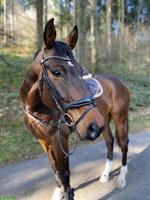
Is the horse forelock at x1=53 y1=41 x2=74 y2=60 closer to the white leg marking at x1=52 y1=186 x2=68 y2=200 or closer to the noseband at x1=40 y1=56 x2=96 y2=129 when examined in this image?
the noseband at x1=40 y1=56 x2=96 y2=129

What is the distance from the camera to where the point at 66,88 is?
2.78m

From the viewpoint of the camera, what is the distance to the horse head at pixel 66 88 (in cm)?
260

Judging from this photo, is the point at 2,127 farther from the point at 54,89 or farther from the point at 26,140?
the point at 54,89

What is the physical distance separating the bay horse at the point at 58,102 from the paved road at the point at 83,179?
30 centimetres

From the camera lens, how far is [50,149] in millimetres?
3934

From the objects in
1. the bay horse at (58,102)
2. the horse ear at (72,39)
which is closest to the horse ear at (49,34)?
the bay horse at (58,102)

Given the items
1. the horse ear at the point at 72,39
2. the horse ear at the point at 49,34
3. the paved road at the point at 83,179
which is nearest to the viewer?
the horse ear at the point at 49,34

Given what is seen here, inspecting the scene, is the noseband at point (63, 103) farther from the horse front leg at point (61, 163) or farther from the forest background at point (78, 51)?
the forest background at point (78, 51)

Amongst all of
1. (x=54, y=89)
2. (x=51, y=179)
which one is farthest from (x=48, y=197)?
(x=54, y=89)

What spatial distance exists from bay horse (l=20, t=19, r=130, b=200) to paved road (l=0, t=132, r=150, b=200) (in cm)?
30

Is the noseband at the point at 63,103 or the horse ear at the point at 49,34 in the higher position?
the horse ear at the point at 49,34

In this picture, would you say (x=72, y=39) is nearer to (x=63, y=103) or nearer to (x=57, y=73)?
(x=57, y=73)

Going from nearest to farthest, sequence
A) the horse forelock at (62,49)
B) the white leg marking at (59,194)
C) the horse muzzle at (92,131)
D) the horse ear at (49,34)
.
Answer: the horse muzzle at (92,131), the horse ear at (49,34), the horse forelock at (62,49), the white leg marking at (59,194)

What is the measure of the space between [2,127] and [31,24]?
16.2 metres
